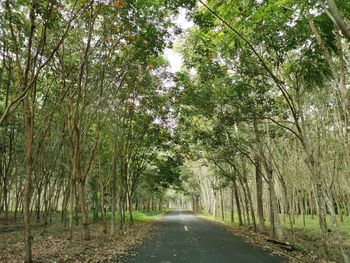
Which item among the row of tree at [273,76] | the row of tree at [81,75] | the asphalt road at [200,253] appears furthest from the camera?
the asphalt road at [200,253]

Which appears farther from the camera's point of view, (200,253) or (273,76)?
(200,253)

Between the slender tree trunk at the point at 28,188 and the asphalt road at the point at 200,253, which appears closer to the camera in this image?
the slender tree trunk at the point at 28,188

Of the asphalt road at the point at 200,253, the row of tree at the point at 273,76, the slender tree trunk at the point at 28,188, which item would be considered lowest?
the asphalt road at the point at 200,253

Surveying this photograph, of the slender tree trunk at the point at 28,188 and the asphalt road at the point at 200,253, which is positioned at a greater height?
the slender tree trunk at the point at 28,188

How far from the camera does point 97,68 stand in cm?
1560

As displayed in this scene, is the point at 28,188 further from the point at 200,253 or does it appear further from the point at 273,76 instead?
the point at 273,76

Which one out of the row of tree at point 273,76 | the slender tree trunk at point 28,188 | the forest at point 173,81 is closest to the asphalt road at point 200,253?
the forest at point 173,81

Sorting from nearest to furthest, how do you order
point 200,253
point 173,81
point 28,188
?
1. point 28,188
2. point 200,253
3. point 173,81

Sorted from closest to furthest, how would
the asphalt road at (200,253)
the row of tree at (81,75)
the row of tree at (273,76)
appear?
the row of tree at (273,76), the row of tree at (81,75), the asphalt road at (200,253)

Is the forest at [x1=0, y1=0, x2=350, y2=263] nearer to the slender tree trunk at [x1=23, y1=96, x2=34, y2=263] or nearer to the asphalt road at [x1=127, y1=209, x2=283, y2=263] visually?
the slender tree trunk at [x1=23, y1=96, x2=34, y2=263]

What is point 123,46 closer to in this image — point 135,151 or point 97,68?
point 97,68

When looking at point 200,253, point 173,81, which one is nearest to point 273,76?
point 200,253

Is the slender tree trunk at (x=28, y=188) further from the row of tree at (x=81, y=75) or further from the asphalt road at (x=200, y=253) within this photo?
the asphalt road at (x=200, y=253)

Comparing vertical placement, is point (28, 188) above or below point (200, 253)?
above
